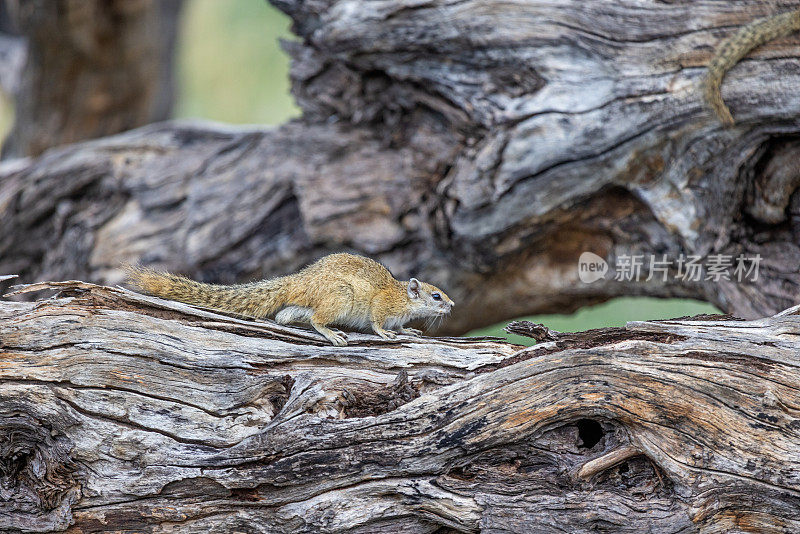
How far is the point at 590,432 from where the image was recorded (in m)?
3.32

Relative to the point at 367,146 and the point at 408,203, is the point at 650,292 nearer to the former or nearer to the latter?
the point at 408,203

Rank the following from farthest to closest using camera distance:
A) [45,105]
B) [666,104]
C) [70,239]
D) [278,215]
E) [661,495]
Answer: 1. [45,105]
2. [70,239]
3. [278,215]
4. [666,104]
5. [661,495]

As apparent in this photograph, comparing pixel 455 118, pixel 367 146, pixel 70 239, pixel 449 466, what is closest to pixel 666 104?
pixel 455 118

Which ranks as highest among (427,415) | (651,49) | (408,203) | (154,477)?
(651,49)

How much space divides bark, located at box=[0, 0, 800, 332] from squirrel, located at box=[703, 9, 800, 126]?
0.25 ft

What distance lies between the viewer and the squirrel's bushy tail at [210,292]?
3773 millimetres

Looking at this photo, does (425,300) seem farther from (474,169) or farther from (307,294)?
(474,169)

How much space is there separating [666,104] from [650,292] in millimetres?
1563

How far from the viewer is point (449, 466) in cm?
320

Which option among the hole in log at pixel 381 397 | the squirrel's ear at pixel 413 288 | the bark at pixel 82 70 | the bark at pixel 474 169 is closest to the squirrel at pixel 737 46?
the bark at pixel 474 169

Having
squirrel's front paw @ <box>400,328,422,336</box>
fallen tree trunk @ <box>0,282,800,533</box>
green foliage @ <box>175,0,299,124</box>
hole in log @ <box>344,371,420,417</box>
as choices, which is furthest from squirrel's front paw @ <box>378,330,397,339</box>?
green foliage @ <box>175,0,299,124</box>

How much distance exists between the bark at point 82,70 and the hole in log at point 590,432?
21.8ft

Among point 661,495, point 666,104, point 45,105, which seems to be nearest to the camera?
point 661,495

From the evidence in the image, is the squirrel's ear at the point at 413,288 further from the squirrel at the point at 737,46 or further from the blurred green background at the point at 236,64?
the blurred green background at the point at 236,64
